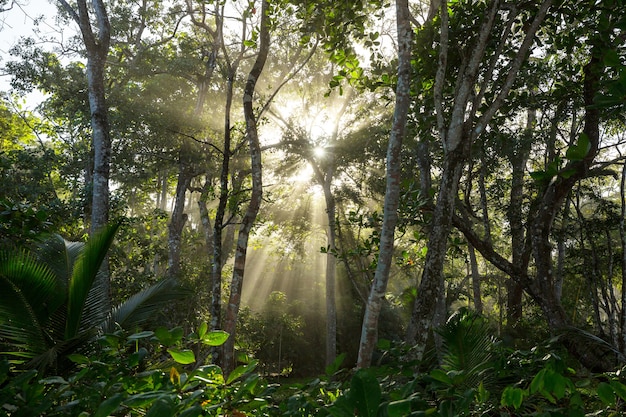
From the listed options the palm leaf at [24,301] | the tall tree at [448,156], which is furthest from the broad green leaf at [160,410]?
the tall tree at [448,156]

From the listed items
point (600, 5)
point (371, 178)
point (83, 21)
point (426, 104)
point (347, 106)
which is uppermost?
point (347, 106)

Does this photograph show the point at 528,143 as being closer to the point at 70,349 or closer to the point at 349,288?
the point at 349,288

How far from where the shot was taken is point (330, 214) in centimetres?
1489

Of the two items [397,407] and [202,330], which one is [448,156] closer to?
[202,330]

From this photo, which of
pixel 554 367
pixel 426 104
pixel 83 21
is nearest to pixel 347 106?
pixel 83 21

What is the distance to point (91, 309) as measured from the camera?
3.67 metres

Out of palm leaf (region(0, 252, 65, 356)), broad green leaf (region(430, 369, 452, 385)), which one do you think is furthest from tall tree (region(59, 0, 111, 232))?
broad green leaf (region(430, 369, 452, 385))

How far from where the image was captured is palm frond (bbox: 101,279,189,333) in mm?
3879

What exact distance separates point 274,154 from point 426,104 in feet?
40.1

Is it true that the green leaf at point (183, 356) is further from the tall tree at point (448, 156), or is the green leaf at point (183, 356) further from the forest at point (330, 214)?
the tall tree at point (448, 156)

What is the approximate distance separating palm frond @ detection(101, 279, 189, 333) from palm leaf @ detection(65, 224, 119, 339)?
389 mm

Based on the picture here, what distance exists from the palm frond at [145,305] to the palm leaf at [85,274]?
0.39 m

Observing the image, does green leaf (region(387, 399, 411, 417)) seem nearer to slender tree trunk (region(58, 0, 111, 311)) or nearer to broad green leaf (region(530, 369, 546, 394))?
broad green leaf (region(530, 369, 546, 394))

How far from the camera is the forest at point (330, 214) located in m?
1.30
